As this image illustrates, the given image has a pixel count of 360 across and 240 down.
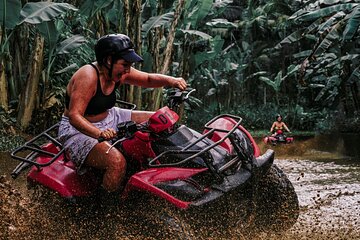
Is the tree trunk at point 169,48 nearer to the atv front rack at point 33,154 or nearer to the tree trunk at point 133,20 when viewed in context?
the tree trunk at point 133,20

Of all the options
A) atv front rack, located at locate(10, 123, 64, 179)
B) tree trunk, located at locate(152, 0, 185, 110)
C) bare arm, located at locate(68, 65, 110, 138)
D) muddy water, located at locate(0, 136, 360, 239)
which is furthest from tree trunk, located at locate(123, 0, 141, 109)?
bare arm, located at locate(68, 65, 110, 138)

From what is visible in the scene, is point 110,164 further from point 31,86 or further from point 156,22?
point 31,86

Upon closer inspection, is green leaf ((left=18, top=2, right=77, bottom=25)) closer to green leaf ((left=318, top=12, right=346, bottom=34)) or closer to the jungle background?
the jungle background

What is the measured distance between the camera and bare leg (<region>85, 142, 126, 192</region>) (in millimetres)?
4195

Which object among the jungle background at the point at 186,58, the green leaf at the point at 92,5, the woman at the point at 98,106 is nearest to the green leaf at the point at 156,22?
the jungle background at the point at 186,58

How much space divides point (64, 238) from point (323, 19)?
10277 mm

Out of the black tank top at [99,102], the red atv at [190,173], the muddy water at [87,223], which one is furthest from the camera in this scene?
the black tank top at [99,102]

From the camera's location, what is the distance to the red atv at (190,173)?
13.2 ft

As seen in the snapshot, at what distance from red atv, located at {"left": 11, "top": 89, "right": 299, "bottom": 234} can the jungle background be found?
22.1 ft

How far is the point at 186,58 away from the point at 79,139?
11659 millimetres

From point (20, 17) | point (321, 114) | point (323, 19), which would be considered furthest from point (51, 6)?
point (321, 114)

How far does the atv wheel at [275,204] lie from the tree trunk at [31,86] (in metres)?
9.08

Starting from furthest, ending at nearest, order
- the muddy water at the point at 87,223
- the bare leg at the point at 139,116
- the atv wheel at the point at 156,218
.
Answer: the bare leg at the point at 139,116, the muddy water at the point at 87,223, the atv wheel at the point at 156,218

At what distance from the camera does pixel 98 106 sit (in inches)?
178
